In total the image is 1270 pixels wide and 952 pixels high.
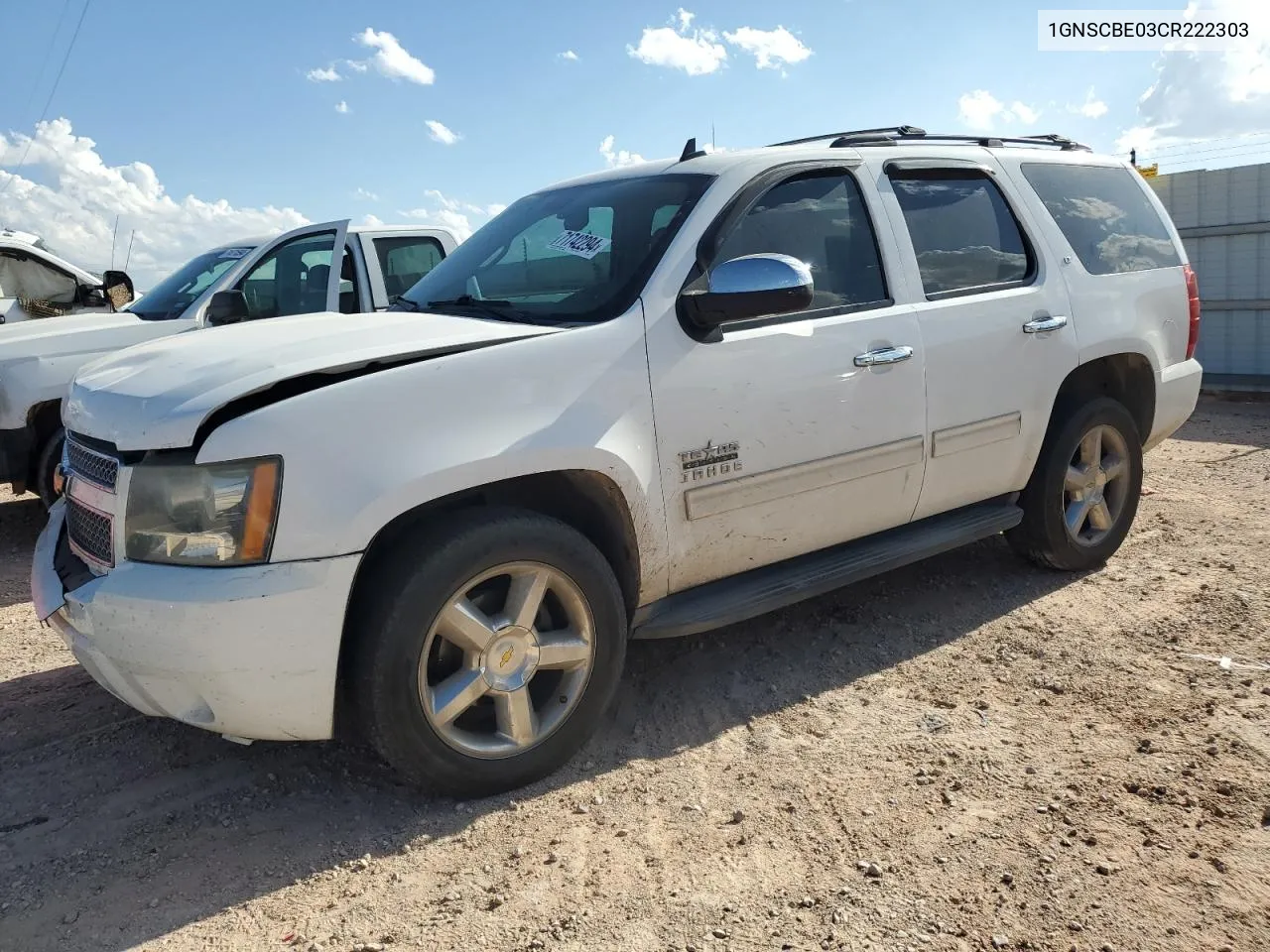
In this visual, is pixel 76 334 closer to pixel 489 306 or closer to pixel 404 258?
pixel 404 258

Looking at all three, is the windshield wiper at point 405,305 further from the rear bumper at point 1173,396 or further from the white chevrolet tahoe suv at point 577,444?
the rear bumper at point 1173,396

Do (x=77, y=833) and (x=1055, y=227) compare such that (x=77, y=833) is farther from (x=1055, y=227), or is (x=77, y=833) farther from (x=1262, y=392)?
(x=1262, y=392)

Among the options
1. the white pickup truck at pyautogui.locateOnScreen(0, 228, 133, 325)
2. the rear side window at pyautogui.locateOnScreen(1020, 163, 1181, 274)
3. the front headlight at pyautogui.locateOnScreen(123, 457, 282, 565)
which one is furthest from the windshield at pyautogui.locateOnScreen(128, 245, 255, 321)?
the rear side window at pyautogui.locateOnScreen(1020, 163, 1181, 274)

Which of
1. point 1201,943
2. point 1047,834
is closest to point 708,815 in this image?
point 1047,834

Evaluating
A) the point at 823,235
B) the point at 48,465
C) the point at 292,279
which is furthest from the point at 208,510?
the point at 292,279

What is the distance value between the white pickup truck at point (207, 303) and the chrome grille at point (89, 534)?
3.35 metres

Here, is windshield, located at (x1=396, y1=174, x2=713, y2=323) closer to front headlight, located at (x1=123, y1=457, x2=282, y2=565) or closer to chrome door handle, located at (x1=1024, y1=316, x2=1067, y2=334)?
front headlight, located at (x1=123, y1=457, x2=282, y2=565)

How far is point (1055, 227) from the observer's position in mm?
4547

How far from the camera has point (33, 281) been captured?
10172 mm

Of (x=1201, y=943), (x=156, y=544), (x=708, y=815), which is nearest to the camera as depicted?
(x=1201, y=943)

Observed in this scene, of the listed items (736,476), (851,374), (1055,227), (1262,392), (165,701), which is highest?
(1055,227)

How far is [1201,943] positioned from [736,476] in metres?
1.79

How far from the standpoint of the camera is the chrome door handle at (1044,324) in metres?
4.27

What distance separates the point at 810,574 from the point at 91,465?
7.84 feet
